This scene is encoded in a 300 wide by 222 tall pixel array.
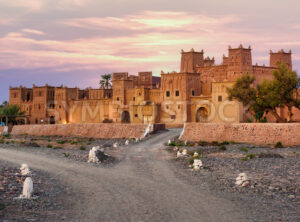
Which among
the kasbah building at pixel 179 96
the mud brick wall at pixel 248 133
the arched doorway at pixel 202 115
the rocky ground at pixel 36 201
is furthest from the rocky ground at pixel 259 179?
the arched doorway at pixel 202 115

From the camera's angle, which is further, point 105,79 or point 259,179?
point 105,79

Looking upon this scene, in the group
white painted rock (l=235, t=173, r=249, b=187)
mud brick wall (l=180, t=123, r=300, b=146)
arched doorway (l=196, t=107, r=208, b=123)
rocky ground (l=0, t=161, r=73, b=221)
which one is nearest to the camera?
rocky ground (l=0, t=161, r=73, b=221)

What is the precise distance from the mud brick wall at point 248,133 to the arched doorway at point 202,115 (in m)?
15.6

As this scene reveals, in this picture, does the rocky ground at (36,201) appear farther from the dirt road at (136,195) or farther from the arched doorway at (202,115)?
the arched doorway at (202,115)

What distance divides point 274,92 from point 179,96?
65.7ft

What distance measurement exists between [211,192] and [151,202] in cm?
292

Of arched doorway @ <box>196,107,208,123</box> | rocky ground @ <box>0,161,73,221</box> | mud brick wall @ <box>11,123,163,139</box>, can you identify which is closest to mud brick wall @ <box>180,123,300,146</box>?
mud brick wall @ <box>11,123,163,139</box>

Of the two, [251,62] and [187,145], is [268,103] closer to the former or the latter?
[187,145]

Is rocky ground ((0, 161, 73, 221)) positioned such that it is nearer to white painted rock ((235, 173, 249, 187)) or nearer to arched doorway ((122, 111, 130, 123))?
white painted rock ((235, 173, 249, 187))

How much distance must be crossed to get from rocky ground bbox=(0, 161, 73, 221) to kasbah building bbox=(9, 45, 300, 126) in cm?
3582

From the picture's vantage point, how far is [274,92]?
37.5 m

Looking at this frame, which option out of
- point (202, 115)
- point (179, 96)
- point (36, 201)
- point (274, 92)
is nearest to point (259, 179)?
point (36, 201)

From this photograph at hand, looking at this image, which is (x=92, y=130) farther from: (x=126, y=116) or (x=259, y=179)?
(x=259, y=179)

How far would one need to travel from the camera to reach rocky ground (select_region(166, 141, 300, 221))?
12.0 m
